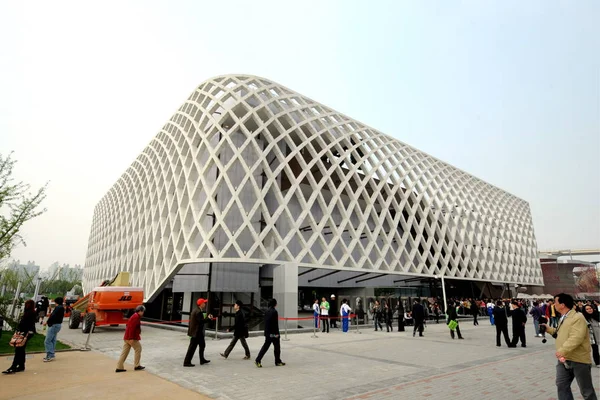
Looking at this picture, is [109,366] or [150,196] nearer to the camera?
[109,366]

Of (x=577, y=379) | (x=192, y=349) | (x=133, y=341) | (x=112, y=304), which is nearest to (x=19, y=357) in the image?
(x=133, y=341)

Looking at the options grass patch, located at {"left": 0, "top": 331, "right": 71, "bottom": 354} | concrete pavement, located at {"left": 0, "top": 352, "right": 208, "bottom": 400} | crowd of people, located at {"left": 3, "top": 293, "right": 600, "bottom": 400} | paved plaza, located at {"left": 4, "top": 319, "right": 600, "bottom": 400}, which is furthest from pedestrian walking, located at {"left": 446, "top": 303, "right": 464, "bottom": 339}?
grass patch, located at {"left": 0, "top": 331, "right": 71, "bottom": 354}

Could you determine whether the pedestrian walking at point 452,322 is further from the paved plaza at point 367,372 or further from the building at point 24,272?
the building at point 24,272

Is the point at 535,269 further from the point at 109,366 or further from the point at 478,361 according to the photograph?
the point at 109,366

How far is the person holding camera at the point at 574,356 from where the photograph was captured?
4.52 metres

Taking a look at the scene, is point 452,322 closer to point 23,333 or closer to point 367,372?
point 367,372

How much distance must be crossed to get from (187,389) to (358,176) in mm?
24701

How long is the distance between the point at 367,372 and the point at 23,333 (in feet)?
27.9

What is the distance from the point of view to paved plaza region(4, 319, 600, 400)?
21.9 feet

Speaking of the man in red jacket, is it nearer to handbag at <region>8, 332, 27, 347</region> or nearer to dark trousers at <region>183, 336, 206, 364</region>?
dark trousers at <region>183, 336, 206, 364</region>

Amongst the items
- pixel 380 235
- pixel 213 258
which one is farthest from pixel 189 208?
pixel 380 235

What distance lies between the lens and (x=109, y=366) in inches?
355

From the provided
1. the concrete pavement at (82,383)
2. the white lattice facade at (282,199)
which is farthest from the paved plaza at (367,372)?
the white lattice facade at (282,199)

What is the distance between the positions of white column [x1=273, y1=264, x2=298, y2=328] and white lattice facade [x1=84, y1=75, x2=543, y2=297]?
1037 millimetres
